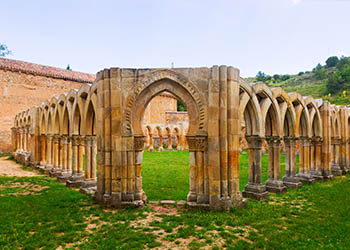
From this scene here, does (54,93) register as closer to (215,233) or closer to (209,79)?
(209,79)

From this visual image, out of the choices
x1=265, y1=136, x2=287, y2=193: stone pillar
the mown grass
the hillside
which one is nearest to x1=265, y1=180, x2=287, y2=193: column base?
x1=265, y1=136, x2=287, y2=193: stone pillar

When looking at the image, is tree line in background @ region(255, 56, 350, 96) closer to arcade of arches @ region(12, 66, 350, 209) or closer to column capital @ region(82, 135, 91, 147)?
arcade of arches @ region(12, 66, 350, 209)

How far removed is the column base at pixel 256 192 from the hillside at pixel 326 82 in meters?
43.1

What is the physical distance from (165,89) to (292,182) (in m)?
7.46

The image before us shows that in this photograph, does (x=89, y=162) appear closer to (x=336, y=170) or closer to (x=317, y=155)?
(x=317, y=155)

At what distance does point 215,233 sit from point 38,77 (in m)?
31.3

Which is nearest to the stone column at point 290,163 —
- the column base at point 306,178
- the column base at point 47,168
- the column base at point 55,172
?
the column base at point 306,178

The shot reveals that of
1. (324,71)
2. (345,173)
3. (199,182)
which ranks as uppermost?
(324,71)

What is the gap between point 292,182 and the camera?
1034cm

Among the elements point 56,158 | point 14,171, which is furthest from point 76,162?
point 14,171

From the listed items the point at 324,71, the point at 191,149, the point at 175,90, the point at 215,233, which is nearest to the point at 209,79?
the point at 175,90

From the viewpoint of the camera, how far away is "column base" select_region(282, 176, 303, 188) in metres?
10.2

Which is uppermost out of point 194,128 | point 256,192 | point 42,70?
point 42,70

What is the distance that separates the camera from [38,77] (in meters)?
29.0
